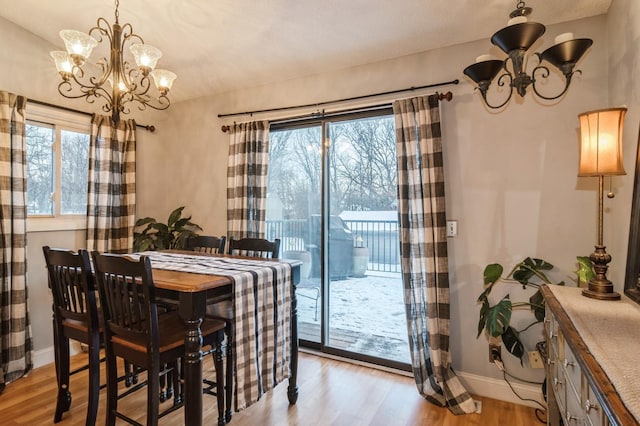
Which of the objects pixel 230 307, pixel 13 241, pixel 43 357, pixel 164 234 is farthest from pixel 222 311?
pixel 43 357

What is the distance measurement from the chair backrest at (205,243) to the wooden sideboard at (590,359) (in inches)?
87.4

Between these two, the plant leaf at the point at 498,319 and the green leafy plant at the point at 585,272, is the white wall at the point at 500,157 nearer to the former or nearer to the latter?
the green leafy plant at the point at 585,272

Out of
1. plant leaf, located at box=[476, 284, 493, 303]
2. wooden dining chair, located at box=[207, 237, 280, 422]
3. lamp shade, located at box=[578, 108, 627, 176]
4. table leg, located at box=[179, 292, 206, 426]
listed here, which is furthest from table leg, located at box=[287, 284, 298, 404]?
lamp shade, located at box=[578, 108, 627, 176]

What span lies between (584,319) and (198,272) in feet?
5.85

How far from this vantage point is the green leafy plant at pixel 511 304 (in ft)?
6.73

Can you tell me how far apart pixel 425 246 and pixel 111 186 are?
2991 millimetres

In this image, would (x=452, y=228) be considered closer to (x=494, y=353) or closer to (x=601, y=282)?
(x=494, y=353)

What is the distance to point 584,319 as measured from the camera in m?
1.21

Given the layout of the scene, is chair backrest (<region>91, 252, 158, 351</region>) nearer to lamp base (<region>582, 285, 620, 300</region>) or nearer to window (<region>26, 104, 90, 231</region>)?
window (<region>26, 104, 90, 231</region>)

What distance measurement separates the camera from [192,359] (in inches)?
65.6

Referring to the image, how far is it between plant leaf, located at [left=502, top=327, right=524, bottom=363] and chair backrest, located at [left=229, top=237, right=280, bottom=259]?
5.27ft

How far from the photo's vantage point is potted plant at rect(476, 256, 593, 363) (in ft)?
6.73

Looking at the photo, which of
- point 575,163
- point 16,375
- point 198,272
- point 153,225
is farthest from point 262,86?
point 16,375

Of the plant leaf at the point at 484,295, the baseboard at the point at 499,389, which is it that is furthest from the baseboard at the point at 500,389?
the plant leaf at the point at 484,295
